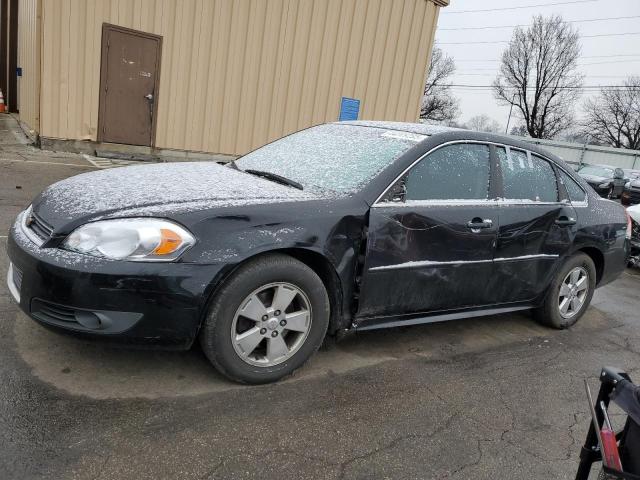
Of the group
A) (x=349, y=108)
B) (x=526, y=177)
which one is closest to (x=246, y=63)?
(x=349, y=108)

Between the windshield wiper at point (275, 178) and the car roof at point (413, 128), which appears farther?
the car roof at point (413, 128)

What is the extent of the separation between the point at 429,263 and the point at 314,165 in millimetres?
985

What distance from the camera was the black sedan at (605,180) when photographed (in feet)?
63.9

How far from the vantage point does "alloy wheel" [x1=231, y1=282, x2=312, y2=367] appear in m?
2.80

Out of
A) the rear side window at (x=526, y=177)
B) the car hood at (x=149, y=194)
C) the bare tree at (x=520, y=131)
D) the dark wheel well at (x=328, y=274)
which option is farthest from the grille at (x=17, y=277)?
the bare tree at (x=520, y=131)

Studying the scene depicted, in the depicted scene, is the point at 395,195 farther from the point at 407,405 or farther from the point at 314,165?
the point at 407,405

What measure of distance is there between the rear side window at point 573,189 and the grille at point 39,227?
3.71 meters

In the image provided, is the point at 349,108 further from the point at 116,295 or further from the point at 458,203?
the point at 116,295

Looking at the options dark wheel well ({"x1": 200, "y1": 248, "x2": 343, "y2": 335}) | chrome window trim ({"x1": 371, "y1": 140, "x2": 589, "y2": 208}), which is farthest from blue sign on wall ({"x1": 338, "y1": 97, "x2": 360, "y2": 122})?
dark wheel well ({"x1": 200, "y1": 248, "x2": 343, "y2": 335})

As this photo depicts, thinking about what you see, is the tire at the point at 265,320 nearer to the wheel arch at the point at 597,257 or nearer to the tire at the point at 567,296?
the tire at the point at 567,296

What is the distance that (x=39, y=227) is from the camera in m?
2.82

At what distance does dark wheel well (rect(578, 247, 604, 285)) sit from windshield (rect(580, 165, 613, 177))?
1808 centimetres

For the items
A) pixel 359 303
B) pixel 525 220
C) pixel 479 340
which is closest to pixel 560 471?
pixel 359 303

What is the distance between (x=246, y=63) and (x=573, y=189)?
30.1 feet
